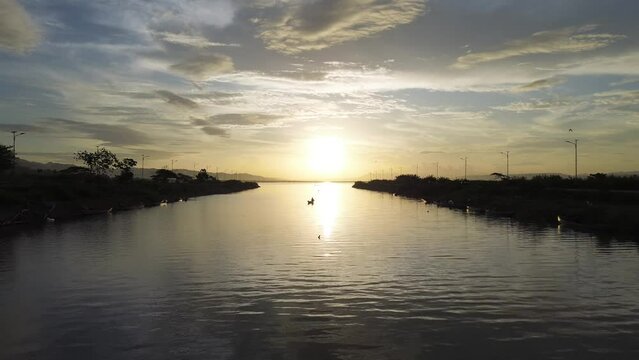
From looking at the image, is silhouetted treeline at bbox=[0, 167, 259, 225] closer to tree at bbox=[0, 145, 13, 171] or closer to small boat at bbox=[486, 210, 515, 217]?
tree at bbox=[0, 145, 13, 171]

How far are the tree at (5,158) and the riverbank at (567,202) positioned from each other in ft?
353

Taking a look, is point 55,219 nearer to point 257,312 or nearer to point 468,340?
point 257,312

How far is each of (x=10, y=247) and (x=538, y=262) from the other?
42425 millimetres

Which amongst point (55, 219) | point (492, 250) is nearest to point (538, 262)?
point (492, 250)

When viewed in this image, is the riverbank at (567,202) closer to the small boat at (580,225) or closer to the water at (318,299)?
the small boat at (580,225)

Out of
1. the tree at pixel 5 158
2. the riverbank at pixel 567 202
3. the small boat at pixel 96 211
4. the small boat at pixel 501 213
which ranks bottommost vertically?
the small boat at pixel 96 211

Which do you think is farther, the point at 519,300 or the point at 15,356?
the point at 519,300

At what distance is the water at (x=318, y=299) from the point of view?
17156 mm

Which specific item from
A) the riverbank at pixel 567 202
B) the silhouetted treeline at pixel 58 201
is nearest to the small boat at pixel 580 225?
the riverbank at pixel 567 202

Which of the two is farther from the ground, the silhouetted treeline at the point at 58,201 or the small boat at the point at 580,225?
the silhouetted treeline at the point at 58,201

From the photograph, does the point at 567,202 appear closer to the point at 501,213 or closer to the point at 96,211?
the point at 501,213

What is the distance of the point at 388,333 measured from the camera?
60.9 feet

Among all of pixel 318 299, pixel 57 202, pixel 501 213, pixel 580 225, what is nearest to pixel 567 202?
pixel 501 213

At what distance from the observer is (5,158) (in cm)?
12975
